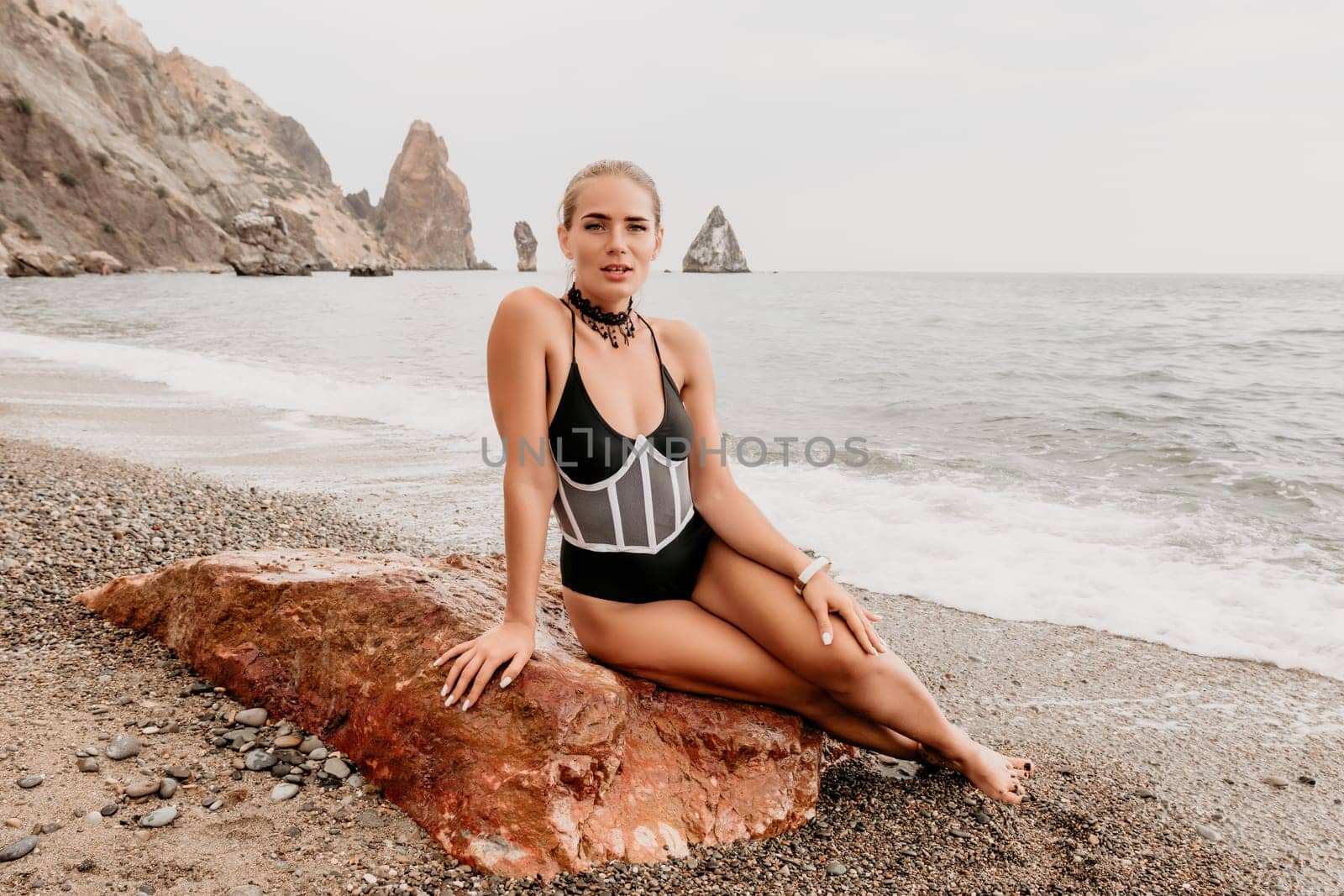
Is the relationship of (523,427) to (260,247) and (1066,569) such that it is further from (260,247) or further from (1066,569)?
(260,247)

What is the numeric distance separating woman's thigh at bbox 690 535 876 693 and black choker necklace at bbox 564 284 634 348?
0.89 metres

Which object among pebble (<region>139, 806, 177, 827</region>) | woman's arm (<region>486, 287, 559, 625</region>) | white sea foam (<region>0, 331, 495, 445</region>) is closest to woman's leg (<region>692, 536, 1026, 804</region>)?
woman's arm (<region>486, 287, 559, 625</region>)

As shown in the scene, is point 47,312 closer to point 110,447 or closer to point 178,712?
point 110,447

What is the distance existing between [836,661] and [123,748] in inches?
93.3

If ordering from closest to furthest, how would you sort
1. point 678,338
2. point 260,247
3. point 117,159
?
point 678,338
point 117,159
point 260,247

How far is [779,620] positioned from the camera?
277 centimetres

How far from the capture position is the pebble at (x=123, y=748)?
2.61m

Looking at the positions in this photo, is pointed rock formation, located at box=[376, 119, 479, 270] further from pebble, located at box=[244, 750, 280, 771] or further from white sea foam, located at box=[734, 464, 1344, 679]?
pebble, located at box=[244, 750, 280, 771]

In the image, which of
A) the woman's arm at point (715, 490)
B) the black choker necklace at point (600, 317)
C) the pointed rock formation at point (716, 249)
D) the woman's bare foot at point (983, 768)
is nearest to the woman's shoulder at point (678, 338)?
the woman's arm at point (715, 490)

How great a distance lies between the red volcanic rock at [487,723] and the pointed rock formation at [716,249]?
390ft

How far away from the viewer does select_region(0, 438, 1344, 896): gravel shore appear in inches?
89.4

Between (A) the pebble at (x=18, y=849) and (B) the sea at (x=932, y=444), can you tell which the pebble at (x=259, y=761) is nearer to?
(A) the pebble at (x=18, y=849)

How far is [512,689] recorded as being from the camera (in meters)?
2.52

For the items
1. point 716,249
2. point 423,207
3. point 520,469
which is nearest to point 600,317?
point 520,469
